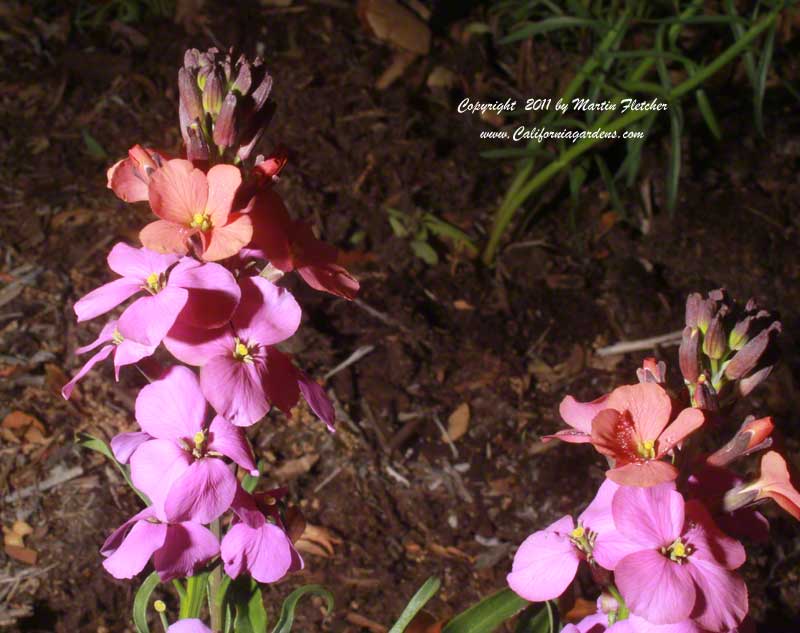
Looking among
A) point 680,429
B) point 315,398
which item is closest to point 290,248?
point 315,398

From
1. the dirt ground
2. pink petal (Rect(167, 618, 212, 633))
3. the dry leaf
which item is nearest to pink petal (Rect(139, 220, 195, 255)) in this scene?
pink petal (Rect(167, 618, 212, 633))

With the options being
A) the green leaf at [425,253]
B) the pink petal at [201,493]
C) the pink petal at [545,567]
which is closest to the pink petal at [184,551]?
the pink petal at [201,493]

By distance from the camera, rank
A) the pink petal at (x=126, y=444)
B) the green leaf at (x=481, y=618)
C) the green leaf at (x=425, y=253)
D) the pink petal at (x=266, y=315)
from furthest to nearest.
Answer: the green leaf at (x=425, y=253) < the green leaf at (x=481, y=618) < the pink petal at (x=126, y=444) < the pink petal at (x=266, y=315)

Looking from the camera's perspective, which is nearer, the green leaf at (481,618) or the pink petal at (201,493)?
the pink petal at (201,493)

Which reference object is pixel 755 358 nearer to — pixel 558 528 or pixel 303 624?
pixel 558 528

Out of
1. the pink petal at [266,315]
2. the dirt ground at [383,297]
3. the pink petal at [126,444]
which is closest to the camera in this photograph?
the pink petal at [266,315]

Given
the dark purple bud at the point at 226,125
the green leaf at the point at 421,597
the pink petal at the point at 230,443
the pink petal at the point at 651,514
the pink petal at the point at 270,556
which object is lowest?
the green leaf at the point at 421,597

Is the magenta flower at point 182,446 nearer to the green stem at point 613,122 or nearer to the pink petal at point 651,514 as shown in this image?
the pink petal at point 651,514
